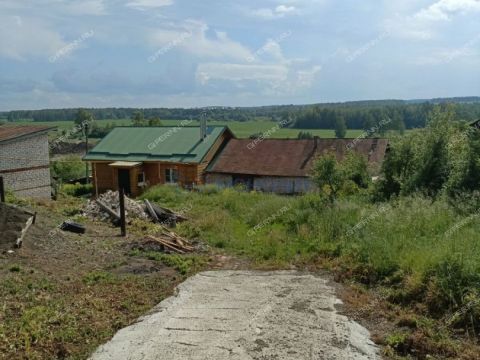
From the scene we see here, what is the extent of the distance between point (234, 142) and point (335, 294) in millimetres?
23724

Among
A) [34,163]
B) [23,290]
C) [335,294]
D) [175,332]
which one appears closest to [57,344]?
[175,332]

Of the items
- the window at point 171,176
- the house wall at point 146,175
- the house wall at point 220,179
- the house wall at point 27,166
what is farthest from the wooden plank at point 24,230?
the house wall at point 220,179

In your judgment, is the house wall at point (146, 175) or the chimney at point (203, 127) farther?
the chimney at point (203, 127)

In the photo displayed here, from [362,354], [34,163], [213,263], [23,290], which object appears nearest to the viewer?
[362,354]

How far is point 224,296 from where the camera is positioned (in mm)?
8586

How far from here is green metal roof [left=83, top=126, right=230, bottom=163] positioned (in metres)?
29.2

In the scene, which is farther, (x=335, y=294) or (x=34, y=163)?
(x=34, y=163)

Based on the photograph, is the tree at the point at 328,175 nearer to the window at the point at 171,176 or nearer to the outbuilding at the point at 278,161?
the outbuilding at the point at 278,161

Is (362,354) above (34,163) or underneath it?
underneath

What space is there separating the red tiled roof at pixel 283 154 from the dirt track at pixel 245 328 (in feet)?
61.6

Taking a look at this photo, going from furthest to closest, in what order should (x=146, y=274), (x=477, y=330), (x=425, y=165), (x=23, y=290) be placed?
(x=425, y=165), (x=146, y=274), (x=23, y=290), (x=477, y=330)

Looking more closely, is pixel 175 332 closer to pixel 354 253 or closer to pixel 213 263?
pixel 213 263

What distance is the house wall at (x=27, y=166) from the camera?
22.0 m

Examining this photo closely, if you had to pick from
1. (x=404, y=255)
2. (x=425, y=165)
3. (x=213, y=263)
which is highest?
(x=425, y=165)
